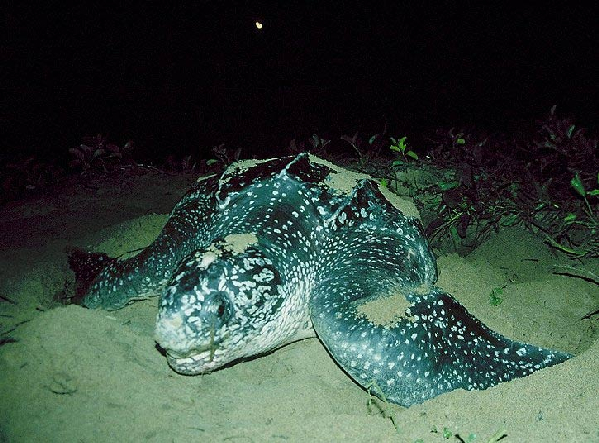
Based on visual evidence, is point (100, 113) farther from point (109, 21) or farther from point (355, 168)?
point (355, 168)

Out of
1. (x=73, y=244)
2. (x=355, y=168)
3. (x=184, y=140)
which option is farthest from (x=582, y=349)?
(x=184, y=140)

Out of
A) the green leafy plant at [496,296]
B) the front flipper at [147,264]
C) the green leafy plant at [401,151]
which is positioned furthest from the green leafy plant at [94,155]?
the green leafy plant at [496,296]

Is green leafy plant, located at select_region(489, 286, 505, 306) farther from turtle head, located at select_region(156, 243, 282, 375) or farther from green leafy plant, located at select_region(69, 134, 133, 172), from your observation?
green leafy plant, located at select_region(69, 134, 133, 172)

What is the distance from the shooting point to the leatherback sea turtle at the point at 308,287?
1.46 metres

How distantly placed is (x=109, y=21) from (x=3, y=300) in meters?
21.2

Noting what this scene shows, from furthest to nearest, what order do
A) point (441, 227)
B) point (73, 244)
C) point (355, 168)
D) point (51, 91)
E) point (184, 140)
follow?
point (51, 91), point (184, 140), point (355, 168), point (441, 227), point (73, 244)

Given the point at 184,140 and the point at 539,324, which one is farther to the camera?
the point at 184,140

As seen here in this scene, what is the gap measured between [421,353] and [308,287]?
682 millimetres

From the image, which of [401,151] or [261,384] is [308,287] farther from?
[401,151]

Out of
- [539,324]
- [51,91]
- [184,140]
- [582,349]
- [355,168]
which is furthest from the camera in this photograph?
[51,91]

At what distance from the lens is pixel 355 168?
430cm

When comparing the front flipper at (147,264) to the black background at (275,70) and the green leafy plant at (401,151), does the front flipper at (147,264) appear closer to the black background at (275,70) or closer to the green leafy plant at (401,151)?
the green leafy plant at (401,151)

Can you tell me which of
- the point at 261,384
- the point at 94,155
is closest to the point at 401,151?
the point at 261,384

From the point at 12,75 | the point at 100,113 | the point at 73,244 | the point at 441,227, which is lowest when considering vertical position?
the point at 100,113
